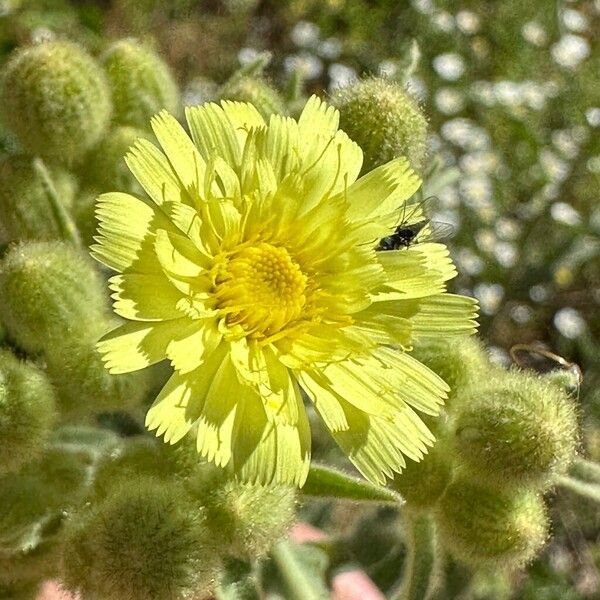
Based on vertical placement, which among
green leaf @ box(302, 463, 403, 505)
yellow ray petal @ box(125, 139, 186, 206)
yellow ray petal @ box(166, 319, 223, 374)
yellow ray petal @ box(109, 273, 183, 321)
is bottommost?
green leaf @ box(302, 463, 403, 505)

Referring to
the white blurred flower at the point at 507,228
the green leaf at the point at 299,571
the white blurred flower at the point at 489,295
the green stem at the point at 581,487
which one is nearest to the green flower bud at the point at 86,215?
the green leaf at the point at 299,571

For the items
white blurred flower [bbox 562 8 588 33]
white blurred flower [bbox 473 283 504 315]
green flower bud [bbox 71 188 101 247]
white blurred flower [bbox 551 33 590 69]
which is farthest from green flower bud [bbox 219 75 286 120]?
white blurred flower [bbox 562 8 588 33]

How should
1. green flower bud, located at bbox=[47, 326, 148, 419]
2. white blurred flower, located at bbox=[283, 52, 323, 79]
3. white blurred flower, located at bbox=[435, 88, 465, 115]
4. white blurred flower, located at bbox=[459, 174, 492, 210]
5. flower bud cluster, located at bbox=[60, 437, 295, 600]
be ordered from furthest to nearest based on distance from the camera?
white blurred flower, located at bbox=[283, 52, 323, 79], white blurred flower, located at bbox=[435, 88, 465, 115], white blurred flower, located at bbox=[459, 174, 492, 210], green flower bud, located at bbox=[47, 326, 148, 419], flower bud cluster, located at bbox=[60, 437, 295, 600]

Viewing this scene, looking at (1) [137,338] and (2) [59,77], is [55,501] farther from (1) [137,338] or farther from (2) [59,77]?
(2) [59,77]

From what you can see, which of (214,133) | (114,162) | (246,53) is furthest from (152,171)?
(246,53)

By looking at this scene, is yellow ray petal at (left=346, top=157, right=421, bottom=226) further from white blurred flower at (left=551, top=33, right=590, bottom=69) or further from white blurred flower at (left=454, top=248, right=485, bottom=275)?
white blurred flower at (left=551, top=33, right=590, bottom=69)
